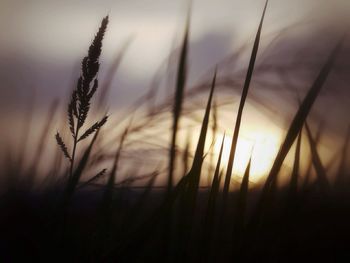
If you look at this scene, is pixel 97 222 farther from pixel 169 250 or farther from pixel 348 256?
pixel 348 256

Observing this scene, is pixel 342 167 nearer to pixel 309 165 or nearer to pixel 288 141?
pixel 309 165

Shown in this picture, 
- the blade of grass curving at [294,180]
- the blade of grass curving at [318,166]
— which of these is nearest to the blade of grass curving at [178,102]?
the blade of grass curving at [294,180]

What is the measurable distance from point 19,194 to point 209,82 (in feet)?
1.76

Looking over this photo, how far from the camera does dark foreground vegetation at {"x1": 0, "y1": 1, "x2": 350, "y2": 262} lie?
735 millimetres

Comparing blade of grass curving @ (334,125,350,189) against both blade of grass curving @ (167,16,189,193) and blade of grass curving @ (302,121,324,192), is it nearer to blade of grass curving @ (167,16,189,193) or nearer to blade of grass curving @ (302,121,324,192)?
blade of grass curving @ (302,121,324,192)

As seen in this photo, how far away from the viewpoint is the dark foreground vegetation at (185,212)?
73 centimetres

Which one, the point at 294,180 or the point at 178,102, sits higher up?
the point at 178,102

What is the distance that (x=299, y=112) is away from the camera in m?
0.73

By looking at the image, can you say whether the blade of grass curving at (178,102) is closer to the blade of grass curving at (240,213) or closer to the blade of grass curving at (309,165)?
the blade of grass curving at (240,213)

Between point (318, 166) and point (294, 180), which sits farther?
point (318, 166)

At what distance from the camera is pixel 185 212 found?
78 cm

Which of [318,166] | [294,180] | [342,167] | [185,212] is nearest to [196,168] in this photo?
[185,212]

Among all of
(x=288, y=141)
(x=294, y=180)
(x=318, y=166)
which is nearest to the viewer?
(x=288, y=141)

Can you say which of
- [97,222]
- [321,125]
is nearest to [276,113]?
[321,125]
